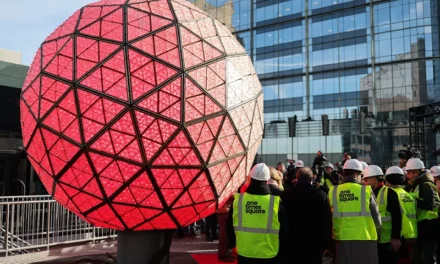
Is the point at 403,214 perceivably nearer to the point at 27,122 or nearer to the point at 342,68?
the point at 27,122

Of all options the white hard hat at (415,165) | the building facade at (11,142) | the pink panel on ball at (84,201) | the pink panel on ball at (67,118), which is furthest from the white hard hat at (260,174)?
the building facade at (11,142)

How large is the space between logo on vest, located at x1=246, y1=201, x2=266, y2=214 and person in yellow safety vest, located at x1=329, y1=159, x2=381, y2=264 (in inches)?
52.8

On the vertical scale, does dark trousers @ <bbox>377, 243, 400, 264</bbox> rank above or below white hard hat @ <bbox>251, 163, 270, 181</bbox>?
below

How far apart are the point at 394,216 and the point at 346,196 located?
791 mm

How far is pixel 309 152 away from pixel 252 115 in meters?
35.3

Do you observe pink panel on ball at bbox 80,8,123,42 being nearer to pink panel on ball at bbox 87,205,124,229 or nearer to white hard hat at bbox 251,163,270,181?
pink panel on ball at bbox 87,205,124,229

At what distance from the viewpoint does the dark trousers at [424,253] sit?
583 centimetres

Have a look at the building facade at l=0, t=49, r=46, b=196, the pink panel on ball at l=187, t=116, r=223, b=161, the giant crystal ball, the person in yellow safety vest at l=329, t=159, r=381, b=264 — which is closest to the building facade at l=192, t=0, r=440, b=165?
the building facade at l=0, t=49, r=46, b=196

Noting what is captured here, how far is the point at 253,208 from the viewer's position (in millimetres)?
4059

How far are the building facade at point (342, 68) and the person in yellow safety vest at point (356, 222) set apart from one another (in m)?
30.7

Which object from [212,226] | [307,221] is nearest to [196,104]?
[307,221]

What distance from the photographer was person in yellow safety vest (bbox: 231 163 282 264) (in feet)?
13.1

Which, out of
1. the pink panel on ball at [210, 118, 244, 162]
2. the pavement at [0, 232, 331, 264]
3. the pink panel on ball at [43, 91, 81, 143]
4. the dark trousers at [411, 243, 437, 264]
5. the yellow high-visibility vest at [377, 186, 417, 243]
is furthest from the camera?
the pavement at [0, 232, 331, 264]

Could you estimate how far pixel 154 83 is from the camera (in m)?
3.18
